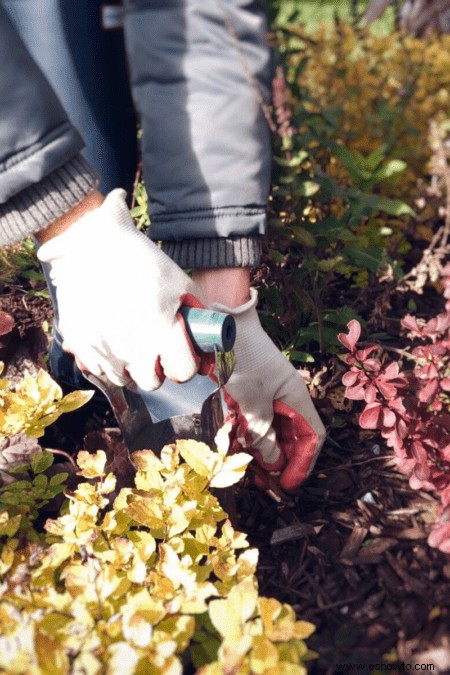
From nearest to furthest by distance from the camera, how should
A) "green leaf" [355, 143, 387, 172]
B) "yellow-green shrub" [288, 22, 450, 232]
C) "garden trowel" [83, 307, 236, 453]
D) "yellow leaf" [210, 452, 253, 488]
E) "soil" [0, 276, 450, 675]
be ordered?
"soil" [0, 276, 450, 675] → "yellow leaf" [210, 452, 253, 488] → "garden trowel" [83, 307, 236, 453] → "green leaf" [355, 143, 387, 172] → "yellow-green shrub" [288, 22, 450, 232]

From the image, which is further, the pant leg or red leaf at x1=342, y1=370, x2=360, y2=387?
the pant leg

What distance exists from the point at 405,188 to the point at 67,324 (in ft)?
6.06

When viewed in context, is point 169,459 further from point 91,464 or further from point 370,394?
point 370,394

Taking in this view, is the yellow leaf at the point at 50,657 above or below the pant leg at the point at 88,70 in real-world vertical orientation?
below

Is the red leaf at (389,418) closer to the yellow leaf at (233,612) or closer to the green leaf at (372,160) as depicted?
the yellow leaf at (233,612)

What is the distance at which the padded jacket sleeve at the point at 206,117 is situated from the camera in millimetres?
1592

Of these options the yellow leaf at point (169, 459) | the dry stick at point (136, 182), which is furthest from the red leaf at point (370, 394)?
the dry stick at point (136, 182)

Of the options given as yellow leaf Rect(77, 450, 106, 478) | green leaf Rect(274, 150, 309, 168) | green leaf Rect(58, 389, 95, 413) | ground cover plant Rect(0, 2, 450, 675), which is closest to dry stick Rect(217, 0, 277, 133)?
ground cover plant Rect(0, 2, 450, 675)

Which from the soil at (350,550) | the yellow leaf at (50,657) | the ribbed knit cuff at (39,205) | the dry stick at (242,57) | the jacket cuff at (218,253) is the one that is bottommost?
the soil at (350,550)

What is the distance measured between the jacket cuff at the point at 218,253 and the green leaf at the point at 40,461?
580 millimetres

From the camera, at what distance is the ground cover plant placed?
0.98 meters

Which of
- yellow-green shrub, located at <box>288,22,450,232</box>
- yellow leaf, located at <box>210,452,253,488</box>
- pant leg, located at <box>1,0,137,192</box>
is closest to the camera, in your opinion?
yellow leaf, located at <box>210,452,253,488</box>

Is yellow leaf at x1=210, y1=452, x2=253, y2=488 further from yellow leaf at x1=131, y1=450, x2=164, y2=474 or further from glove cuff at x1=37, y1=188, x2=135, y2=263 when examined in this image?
glove cuff at x1=37, y1=188, x2=135, y2=263

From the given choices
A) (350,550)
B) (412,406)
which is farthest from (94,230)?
(350,550)
